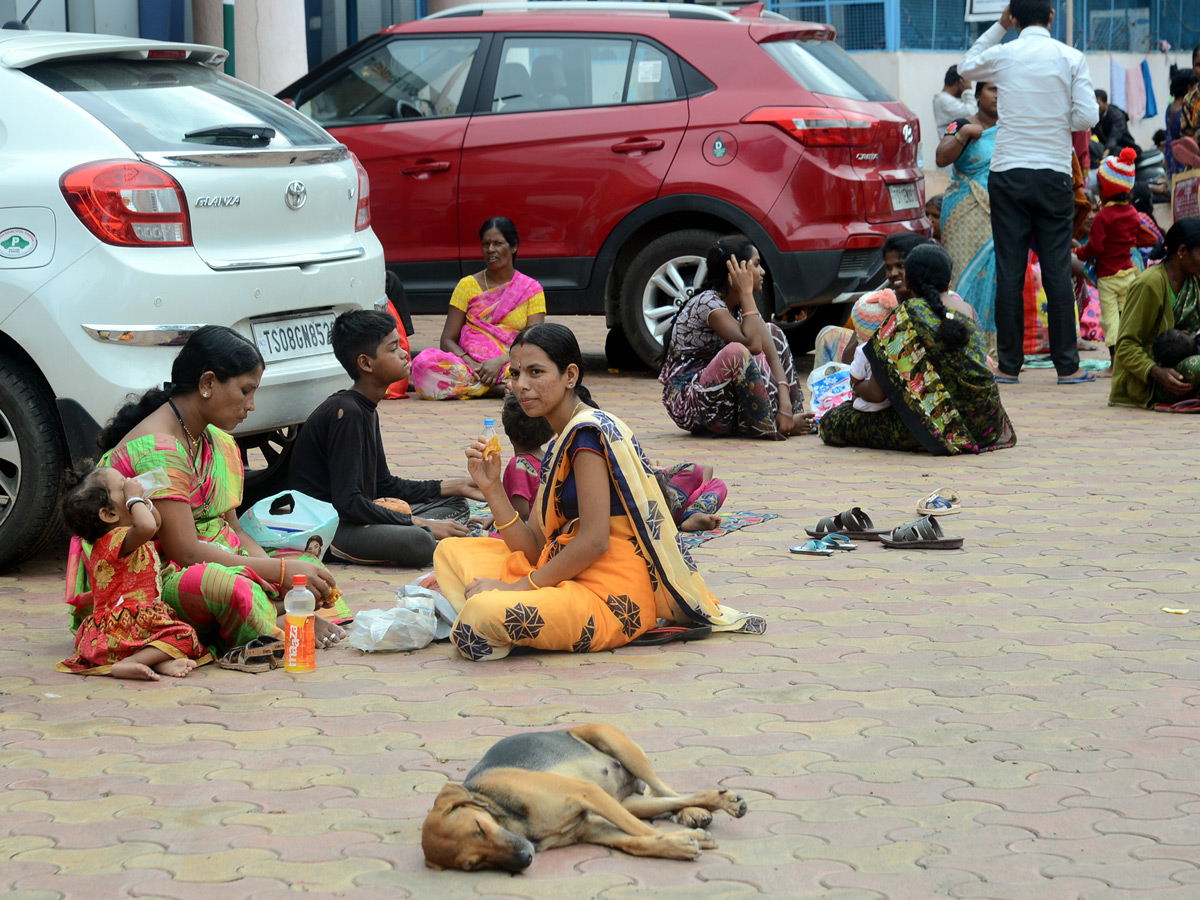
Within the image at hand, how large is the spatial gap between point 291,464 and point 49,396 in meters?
0.92

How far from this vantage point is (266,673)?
443cm

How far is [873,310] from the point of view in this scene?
8422mm

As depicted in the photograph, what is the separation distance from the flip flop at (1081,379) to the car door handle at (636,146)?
3246 mm

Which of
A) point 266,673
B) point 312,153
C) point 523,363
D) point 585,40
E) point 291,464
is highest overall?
point 585,40

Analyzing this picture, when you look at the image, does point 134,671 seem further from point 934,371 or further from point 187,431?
point 934,371

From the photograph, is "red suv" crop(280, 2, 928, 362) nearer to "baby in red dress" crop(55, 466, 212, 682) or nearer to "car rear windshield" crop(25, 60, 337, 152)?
"car rear windshield" crop(25, 60, 337, 152)

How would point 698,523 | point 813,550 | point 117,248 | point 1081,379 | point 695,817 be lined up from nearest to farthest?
point 695,817, point 117,248, point 813,550, point 698,523, point 1081,379

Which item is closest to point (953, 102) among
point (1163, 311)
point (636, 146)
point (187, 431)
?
point (636, 146)

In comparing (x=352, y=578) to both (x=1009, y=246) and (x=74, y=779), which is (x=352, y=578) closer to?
(x=74, y=779)

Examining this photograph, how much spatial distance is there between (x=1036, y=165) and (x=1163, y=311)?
1577 mm

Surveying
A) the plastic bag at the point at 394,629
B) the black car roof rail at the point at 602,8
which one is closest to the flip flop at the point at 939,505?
the plastic bag at the point at 394,629

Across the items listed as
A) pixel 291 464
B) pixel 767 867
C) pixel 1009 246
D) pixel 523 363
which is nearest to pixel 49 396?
pixel 291 464

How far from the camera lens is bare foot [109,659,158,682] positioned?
4.28 m

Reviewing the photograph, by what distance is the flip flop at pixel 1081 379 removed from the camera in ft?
33.3
